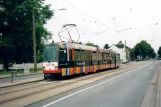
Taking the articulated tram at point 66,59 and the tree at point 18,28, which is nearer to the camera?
the articulated tram at point 66,59

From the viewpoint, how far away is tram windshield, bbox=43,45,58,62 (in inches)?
Result: 836

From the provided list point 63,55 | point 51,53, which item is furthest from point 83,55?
point 51,53

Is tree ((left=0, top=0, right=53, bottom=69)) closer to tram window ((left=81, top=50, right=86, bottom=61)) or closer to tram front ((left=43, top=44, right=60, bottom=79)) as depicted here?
tram window ((left=81, top=50, right=86, bottom=61))

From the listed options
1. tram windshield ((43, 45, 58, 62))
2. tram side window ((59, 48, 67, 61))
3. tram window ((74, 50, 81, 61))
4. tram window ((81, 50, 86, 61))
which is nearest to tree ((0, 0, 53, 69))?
tram window ((81, 50, 86, 61))

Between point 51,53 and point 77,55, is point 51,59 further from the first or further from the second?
point 77,55

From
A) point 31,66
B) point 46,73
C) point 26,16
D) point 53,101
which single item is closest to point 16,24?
point 26,16

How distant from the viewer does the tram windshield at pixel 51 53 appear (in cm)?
2123

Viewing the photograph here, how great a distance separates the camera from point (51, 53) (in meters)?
21.5

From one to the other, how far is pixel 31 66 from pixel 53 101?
4660 cm

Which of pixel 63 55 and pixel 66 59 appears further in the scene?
pixel 66 59

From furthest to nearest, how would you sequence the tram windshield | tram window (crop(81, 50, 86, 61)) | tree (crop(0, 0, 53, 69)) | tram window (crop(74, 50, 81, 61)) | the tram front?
tree (crop(0, 0, 53, 69)), tram window (crop(81, 50, 86, 61)), tram window (crop(74, 50, 81, 61)), the tram windshield, the tram front

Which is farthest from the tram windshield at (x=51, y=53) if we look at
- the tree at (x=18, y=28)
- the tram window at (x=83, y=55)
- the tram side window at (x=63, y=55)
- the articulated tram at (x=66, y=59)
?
the tree at (x=18, y=28)

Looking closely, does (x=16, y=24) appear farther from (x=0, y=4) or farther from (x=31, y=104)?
(x=31, y=104)

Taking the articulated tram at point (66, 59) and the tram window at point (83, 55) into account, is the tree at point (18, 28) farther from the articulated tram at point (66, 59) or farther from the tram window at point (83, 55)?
the tram window at point (83, 55)
